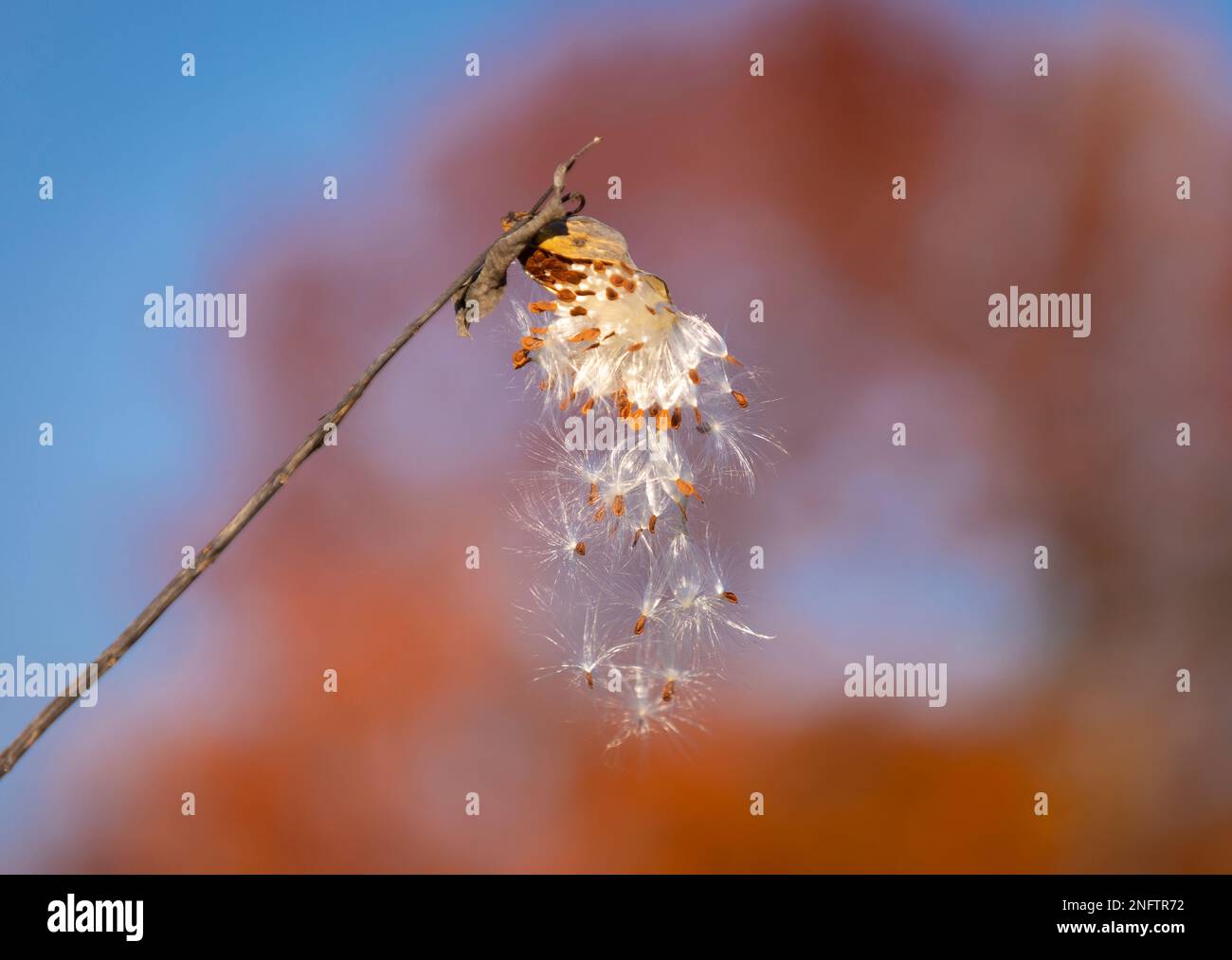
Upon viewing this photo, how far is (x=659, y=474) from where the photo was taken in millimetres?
2795

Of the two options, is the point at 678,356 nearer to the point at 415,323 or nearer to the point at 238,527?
the point at 415,323

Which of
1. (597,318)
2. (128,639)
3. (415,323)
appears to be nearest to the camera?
(128,639)

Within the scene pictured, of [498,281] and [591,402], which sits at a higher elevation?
[498,281]

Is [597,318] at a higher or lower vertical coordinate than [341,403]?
higher

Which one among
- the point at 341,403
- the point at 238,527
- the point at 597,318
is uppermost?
the point at 597,318

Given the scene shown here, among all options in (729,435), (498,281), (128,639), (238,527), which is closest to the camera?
(128,639)

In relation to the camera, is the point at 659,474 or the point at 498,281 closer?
the point at 498,281

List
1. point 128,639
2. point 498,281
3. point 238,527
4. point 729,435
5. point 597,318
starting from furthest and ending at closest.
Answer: point 729,435
point 597,318
point 498,281
point 238,527
point 128,639

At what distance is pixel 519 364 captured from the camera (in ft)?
8.73

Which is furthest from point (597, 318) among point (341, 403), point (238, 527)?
point (238, 527)

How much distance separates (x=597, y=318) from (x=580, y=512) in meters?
0.62

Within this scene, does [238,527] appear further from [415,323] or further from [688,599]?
[688,599]

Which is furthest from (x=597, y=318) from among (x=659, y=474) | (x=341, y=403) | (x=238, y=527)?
(x=238, y=527)

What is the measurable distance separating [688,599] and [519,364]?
92 cm
